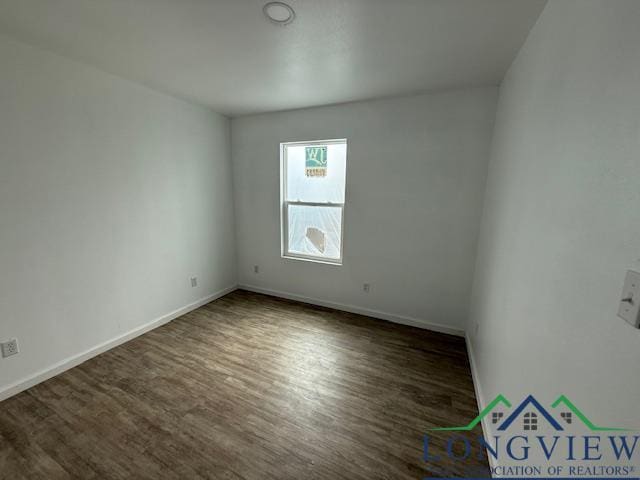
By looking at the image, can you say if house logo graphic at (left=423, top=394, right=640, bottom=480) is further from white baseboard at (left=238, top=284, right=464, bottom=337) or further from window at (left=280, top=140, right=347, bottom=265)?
window at (left=280, top=140, right=347, bottom=265)

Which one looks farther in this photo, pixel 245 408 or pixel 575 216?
pixel 245 408

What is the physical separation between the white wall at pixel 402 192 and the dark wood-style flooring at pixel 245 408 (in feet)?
1.92

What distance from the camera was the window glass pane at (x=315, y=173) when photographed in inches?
125

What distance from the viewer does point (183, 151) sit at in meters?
2.99

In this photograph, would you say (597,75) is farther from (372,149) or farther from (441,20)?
(372,149)

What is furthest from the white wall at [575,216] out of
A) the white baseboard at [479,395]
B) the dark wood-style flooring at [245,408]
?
the dark wood-style flooring at [245,408]

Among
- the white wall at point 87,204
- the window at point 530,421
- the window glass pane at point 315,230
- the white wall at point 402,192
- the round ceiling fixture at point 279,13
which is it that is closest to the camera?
the window at point 530,421

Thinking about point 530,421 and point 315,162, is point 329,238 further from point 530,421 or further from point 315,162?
point 530,421

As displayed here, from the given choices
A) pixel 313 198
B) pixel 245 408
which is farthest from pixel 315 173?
pixel 245 408

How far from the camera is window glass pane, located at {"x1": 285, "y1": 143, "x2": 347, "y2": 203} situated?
317 cm

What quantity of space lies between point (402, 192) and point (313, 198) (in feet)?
3.78

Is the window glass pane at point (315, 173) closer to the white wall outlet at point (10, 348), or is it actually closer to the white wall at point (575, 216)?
the white wall at point (575, 216)

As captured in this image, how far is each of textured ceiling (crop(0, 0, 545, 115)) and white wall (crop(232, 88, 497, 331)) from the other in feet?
1.13

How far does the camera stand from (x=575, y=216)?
88 centimetres
